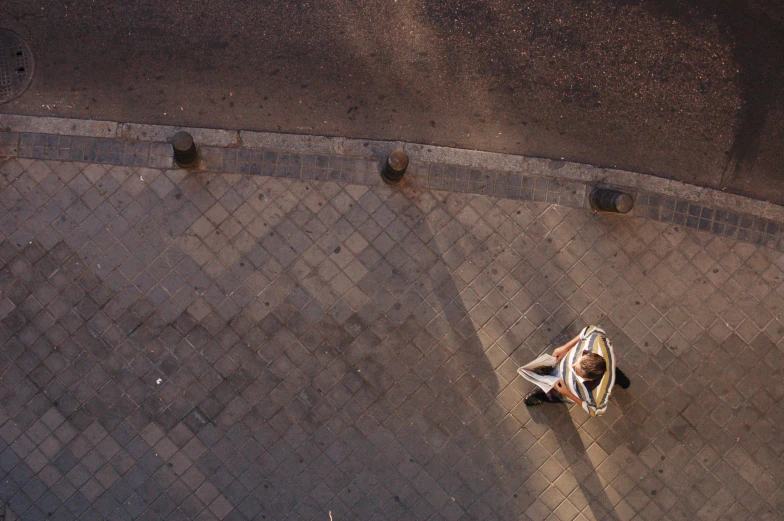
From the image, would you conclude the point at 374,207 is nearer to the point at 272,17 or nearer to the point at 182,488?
the point at 272,17

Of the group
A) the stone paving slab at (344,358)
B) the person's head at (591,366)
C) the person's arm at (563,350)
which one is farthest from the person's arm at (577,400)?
the stone paving slab at (344,358)

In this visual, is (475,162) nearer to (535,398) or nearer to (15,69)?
(535,398)

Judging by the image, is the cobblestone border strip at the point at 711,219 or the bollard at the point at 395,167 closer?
the bollard at the point at 395,167

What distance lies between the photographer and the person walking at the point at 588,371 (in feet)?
16.4

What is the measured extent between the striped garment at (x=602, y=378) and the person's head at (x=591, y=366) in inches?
7.5

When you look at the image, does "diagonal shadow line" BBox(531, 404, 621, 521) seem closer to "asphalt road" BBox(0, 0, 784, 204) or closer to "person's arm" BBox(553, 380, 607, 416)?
"person's arm" BBox(553, 380, 607, 416)

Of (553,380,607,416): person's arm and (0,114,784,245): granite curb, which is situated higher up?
(0,114,784,245): granite curb

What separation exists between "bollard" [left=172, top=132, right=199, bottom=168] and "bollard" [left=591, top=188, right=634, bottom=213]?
15.3ft

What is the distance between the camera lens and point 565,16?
22.2 ft

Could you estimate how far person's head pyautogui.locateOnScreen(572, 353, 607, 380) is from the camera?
4.92 m

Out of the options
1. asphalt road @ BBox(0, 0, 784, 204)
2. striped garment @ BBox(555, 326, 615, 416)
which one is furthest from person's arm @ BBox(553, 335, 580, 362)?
asphalt road @ BBox(0, 0, 784, 204)

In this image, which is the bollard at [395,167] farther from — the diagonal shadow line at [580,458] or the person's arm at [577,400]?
the diagonal shadow line at [580,458]

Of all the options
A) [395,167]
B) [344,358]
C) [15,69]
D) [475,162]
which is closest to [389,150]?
[395,167]

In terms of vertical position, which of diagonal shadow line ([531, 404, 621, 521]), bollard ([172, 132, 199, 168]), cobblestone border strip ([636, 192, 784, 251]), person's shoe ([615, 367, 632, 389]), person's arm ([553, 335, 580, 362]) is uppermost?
bollard ([172, 132, 199, 168])
